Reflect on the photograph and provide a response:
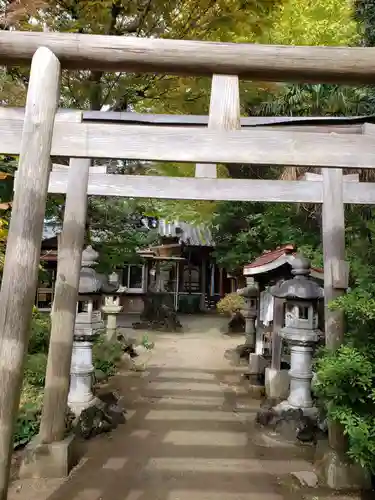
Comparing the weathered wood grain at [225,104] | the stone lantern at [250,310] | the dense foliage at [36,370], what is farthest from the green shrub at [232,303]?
the weathered wood grain at [225,104]

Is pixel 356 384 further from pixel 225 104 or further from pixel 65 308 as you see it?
pixel 65 308

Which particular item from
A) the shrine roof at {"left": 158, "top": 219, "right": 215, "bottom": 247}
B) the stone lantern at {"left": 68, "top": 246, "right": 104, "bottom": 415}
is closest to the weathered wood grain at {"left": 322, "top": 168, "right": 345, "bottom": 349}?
the stone lantern at {"left": 68, "top": 246, "right": 104, "bottom": 415}

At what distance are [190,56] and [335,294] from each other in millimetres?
2580

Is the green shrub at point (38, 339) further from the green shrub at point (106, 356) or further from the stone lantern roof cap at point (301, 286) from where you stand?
the stone lantern roof cap at point (301, 286)

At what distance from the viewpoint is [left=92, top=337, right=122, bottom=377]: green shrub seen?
Answer: 7.81 meters

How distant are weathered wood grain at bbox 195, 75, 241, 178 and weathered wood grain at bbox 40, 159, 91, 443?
2.09 metres

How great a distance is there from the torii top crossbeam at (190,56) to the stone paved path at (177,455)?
11.5 feet

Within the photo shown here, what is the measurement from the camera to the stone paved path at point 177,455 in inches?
143

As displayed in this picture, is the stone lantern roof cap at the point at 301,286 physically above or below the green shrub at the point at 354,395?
above

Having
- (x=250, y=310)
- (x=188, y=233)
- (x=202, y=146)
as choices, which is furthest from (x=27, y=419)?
(x=188, y=233)

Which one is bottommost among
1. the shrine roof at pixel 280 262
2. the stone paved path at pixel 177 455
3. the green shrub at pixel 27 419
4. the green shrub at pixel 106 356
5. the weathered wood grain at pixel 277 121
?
the stone paved path at pixel 177 455

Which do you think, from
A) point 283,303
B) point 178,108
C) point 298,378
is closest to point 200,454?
point 298,378

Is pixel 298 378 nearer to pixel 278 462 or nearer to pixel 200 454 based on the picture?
pixel 278 462

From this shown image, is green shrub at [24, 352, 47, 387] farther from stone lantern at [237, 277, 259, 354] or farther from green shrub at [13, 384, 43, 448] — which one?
stone lantern at [237, 277, 259, 354]
